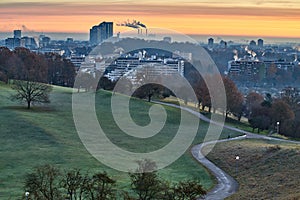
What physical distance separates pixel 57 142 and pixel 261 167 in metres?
16.1

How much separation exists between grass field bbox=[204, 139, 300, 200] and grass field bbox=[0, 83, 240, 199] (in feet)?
7.70

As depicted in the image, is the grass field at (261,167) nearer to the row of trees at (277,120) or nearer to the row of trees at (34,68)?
the row of trees at (277,120)

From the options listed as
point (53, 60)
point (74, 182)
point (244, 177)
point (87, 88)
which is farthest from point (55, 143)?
point (53, 60)

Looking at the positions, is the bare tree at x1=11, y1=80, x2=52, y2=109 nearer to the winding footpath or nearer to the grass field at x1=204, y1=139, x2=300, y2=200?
the winding footpath

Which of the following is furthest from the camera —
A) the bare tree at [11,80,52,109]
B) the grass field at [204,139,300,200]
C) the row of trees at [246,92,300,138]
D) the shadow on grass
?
the row of trees at [246,92,300,138]

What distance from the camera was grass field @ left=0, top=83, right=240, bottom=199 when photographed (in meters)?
35.3

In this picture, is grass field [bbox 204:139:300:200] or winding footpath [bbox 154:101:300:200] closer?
grass field [bbox 204:139:300:200]

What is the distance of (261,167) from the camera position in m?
38.4

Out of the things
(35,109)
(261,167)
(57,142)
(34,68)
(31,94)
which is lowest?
(261,167)

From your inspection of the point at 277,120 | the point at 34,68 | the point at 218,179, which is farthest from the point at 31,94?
the point at 218,179

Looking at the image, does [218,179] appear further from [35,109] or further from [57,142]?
[35,109]

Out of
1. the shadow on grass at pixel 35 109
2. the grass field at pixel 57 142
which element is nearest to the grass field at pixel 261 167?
the grass field at pixel 57 142

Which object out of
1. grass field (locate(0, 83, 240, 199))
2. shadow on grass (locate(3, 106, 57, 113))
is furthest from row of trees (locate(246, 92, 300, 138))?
shadow on grass (locate(3, 106, 57, 113))

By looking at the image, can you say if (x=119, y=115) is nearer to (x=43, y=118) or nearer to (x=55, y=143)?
(x=43, y=118)
